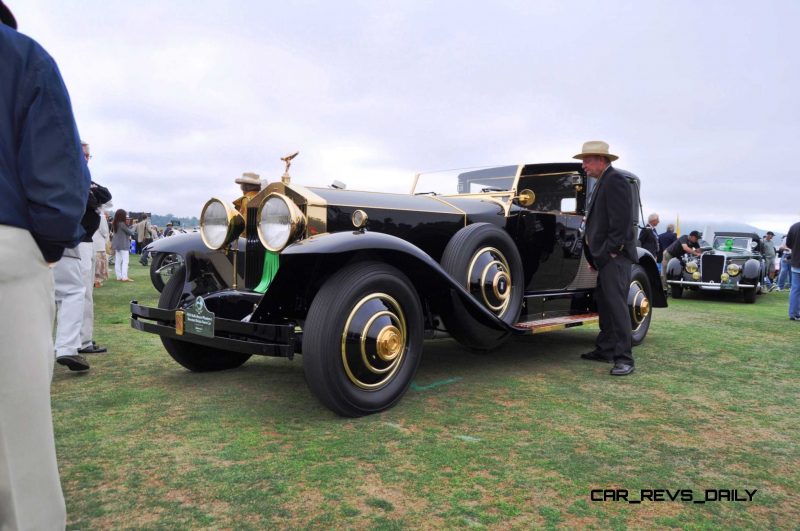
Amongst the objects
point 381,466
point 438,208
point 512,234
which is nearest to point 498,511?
point 381,466

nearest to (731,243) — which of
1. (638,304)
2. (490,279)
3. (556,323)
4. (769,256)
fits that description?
(769,256)

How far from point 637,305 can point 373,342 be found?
130 inches

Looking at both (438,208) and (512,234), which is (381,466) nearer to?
(438,208)

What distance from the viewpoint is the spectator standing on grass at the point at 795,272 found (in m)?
7.59

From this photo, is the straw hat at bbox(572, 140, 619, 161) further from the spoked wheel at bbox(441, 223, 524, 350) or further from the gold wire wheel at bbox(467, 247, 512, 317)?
the gold wire wheel at bbox(467, 247, 512, 317)

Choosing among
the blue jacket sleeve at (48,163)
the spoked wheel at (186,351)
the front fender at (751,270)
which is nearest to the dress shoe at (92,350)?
the spoked wheel at (186,351)

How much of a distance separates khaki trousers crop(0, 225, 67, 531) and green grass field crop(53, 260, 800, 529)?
1.77 ft

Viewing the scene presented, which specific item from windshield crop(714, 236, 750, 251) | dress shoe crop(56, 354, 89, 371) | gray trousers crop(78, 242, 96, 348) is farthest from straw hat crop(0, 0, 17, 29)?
windshield crop(714, 236, 750, 251)

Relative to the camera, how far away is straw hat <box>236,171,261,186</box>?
14.4 ft

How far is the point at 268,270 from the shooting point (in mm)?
3520

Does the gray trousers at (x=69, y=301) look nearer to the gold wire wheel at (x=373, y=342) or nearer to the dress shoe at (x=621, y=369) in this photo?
the gold wire wheel at (x=373, y=342)

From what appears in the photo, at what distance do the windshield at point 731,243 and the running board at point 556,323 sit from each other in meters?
8.81

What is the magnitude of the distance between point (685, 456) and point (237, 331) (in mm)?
2240

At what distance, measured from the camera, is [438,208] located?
161 inches
